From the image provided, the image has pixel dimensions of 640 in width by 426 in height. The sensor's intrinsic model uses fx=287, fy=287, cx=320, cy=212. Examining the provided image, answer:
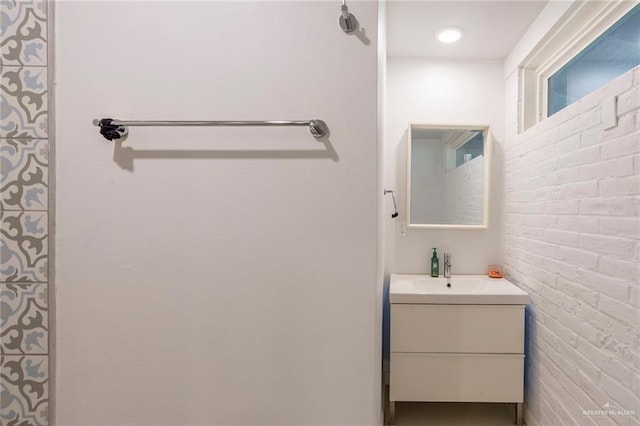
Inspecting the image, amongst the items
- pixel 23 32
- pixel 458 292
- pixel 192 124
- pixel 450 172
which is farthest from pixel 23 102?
pixel 450 172

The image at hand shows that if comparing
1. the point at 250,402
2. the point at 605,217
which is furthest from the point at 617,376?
the point at 250,402

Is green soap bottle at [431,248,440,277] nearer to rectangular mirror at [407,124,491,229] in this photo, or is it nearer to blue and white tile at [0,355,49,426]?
rectangular mirror at [407,124,491,229]

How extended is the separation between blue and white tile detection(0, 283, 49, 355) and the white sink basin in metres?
1.39

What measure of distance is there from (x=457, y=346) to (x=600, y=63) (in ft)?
4.84

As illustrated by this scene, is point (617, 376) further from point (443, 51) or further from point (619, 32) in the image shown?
point (443, 51)

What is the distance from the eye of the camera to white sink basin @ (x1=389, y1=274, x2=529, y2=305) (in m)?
1.51

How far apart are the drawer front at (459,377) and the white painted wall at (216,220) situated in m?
0.87

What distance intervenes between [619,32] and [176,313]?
1.96 m

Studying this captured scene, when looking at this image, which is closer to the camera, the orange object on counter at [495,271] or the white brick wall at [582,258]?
the white brick wall at [582,258]

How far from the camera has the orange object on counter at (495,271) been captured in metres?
1.90

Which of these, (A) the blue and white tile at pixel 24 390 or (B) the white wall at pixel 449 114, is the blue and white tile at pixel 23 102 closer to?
(A) the blue and white tile at pixel 24 390

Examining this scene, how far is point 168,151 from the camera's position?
81 cm

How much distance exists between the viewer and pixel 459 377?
1523mm

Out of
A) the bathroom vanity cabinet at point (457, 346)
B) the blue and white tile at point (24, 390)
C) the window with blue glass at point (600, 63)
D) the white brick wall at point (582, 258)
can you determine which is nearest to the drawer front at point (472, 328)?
the bathroom vanity cabinet at point (457, 346)
